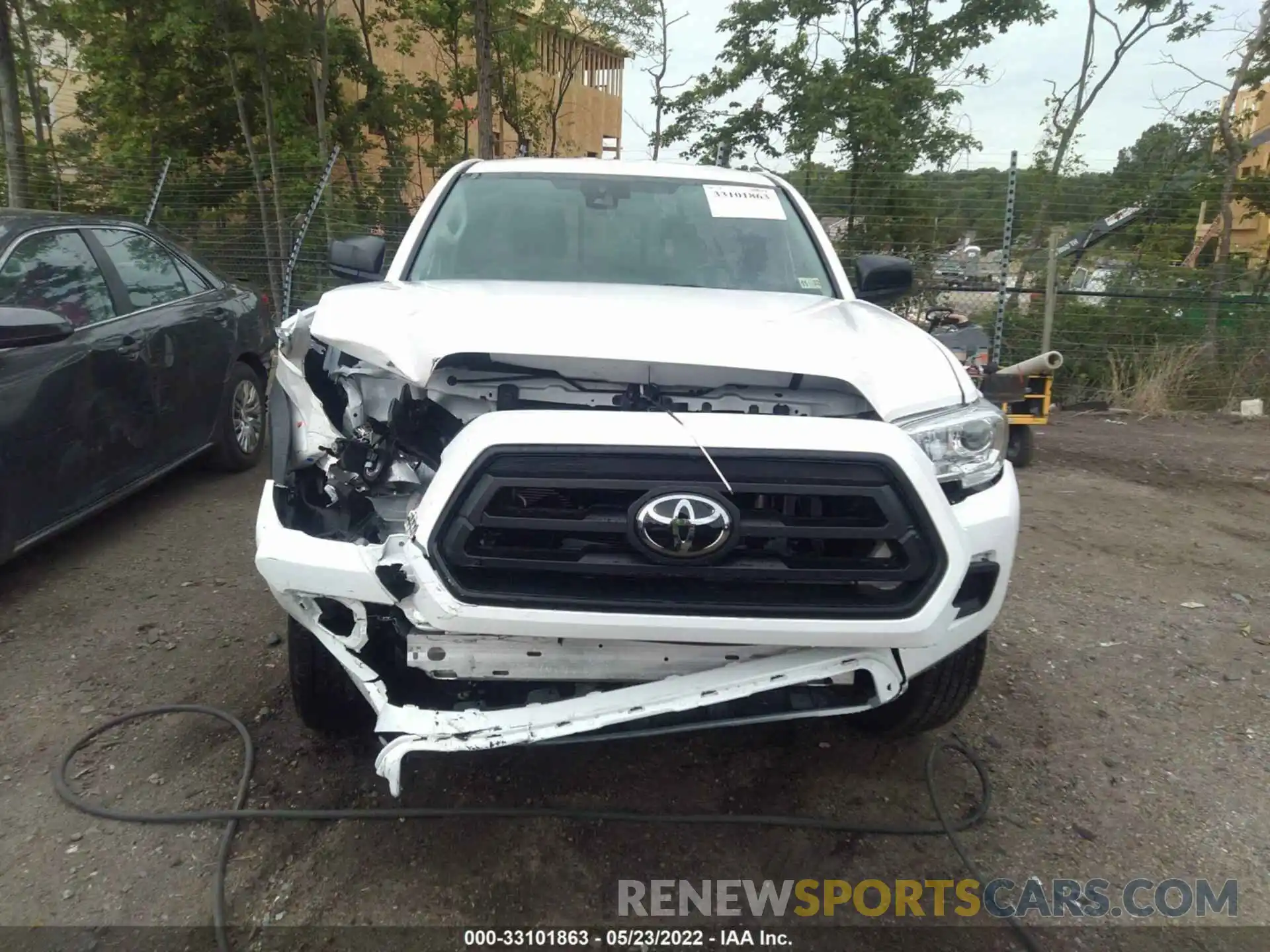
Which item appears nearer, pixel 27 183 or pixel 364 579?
pixel 364 579

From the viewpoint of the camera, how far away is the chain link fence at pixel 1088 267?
321 inches

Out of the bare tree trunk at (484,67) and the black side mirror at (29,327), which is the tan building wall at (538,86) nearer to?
the bare tree trunk at (484,67)

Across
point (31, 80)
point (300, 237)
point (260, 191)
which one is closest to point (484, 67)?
point (300, 237)

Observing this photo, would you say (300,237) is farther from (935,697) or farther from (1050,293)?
(935,697)

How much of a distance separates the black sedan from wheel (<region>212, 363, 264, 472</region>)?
0.5 inches

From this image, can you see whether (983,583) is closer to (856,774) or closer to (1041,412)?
(856,774)

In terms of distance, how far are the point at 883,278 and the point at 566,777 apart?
2.30 meters

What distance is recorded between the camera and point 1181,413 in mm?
8164

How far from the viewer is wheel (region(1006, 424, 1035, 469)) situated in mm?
6328

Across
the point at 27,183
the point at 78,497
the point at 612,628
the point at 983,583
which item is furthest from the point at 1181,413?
the point at 27,183

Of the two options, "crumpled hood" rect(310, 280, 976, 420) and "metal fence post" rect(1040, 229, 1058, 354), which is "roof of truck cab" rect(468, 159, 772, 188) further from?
"metal fence post" rect(1040, 229, 1058, 354)

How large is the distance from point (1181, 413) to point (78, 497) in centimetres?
874

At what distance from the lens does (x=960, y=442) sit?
2131 mm

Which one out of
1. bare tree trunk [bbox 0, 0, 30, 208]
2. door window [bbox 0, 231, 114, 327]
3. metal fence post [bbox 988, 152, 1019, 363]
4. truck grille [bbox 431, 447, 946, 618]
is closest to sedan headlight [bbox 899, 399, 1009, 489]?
truck grille [bbox 431, 447, 946, 618]
